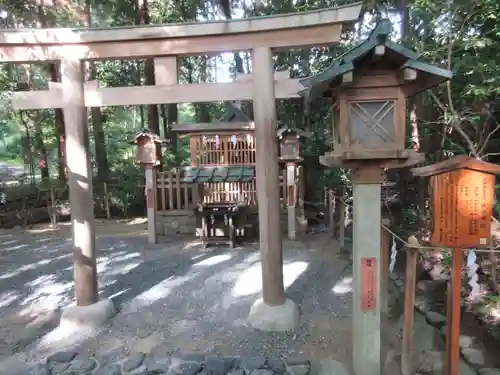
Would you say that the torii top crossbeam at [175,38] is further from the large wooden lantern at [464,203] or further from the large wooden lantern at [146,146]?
the large wooden lantern at [146,146]

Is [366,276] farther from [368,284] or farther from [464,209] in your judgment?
[464,209]

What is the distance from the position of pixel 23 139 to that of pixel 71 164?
588 inches

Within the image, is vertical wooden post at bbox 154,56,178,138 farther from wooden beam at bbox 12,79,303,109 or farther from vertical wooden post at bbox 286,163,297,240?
vertical wooden post at bbox 286,163,297,240

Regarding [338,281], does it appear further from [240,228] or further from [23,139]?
[23,139]

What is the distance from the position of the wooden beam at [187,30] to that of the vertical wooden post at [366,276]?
7.12ft

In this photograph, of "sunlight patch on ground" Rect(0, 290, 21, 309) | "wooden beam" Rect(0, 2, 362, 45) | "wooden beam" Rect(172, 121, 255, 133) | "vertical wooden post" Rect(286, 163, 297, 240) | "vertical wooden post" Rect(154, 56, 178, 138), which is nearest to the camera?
"wooden beam" Rect(0, 2, 362, 45)

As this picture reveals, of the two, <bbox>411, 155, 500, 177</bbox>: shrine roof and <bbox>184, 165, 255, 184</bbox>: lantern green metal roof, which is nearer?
<bbox>411, 155, 500, 177</bbox>: shrine roof

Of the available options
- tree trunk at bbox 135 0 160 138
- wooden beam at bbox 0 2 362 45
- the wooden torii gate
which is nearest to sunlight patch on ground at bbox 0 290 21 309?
the wooden torii gate

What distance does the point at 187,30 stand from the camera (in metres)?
4.94

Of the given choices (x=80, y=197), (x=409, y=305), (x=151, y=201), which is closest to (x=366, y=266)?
(x=409, y=305)

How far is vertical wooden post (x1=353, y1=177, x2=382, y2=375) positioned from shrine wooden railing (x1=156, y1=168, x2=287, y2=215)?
23.8ft

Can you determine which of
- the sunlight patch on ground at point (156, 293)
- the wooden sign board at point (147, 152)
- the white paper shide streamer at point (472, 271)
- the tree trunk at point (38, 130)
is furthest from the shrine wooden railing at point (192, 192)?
the tree trunk at point (38, 130)

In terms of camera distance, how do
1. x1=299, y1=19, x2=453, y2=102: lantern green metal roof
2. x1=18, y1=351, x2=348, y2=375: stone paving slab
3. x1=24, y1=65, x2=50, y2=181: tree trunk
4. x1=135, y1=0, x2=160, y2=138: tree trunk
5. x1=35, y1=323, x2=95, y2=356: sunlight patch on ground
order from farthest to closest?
1. x1=24, y1=65, x2=50, y2=181: tree trunk
2. x1=135, y1=0, x2=160, y2=138: tree trunk
3. x1=35, y1=323, x2=95, y2=356: sunlight patch on ground
4. x1=18, y1=351, x2=348, y2=375: stone paving slab
5. x1=299, y1=19, x2=453, y2=102: lantern green metal roof

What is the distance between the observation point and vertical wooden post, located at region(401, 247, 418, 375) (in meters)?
3.81
